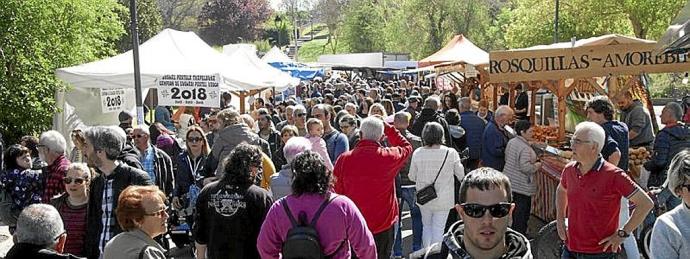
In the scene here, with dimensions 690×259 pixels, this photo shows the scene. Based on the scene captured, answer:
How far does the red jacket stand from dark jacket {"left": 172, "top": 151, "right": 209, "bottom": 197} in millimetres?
1849

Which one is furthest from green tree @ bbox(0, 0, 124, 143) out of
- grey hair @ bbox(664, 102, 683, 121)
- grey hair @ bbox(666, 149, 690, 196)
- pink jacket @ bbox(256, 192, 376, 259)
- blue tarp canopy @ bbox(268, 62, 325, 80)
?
blue tarp canopy @ bbox(268, 62, 325, 80)

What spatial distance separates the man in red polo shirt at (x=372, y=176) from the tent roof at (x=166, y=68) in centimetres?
604

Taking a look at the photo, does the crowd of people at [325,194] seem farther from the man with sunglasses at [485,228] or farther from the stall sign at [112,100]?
the stall sign at [112,100]

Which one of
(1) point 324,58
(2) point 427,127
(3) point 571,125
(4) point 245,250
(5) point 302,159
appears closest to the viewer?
(5) point 302,159

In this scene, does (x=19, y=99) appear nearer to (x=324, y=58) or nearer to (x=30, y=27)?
(x=30, y=27)

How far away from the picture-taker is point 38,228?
13.6ft

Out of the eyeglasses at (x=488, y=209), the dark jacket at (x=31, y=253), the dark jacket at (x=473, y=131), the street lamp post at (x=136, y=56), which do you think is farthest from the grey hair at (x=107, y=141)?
the dark jacket at (x=473, y=131)

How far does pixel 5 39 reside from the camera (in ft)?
36.8

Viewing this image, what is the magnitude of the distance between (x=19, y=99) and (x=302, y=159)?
26.8 ft

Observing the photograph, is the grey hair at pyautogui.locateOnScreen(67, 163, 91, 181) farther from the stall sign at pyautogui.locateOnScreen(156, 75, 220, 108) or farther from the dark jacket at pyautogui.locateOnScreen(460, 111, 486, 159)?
the stall sign at pyautogui.locateOnScreen(156, 75, 220, 108)

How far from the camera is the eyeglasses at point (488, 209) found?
9.71 ft

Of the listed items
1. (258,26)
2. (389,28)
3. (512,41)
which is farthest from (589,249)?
(258,26)

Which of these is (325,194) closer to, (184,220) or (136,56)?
(184,220)

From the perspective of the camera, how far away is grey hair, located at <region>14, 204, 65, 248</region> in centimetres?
414
